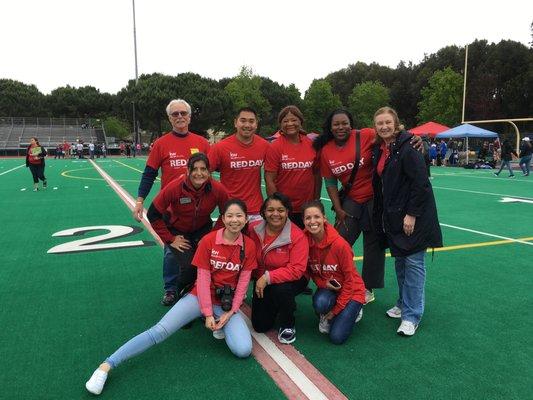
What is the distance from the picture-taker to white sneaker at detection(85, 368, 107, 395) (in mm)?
2781

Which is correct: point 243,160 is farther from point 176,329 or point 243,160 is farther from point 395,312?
point 395,312

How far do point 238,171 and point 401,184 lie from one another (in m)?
1.52

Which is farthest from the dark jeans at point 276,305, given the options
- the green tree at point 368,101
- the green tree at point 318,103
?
the green tree at point 318,103

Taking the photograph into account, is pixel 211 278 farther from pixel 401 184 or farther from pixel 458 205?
pixel 458 205

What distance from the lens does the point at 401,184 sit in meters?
3.57

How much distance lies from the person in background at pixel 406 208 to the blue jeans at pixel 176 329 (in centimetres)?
131

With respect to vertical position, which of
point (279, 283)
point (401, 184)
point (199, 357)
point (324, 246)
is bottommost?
point (199, 357)

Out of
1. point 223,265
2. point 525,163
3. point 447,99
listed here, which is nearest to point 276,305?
point 223,265

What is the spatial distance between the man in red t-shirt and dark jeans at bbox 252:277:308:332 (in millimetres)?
868

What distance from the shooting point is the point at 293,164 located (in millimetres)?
4262

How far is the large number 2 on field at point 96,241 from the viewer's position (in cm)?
645

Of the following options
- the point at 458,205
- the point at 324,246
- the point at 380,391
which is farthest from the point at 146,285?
the point at 458,205

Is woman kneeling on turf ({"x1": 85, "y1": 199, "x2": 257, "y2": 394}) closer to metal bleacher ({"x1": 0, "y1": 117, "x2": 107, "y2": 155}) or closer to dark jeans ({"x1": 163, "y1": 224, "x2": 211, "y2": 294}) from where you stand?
dark jeans ({"x1": 163, "y1": 224, "x2": 211, "y2": 294})

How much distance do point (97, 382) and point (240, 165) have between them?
2.21 metres
